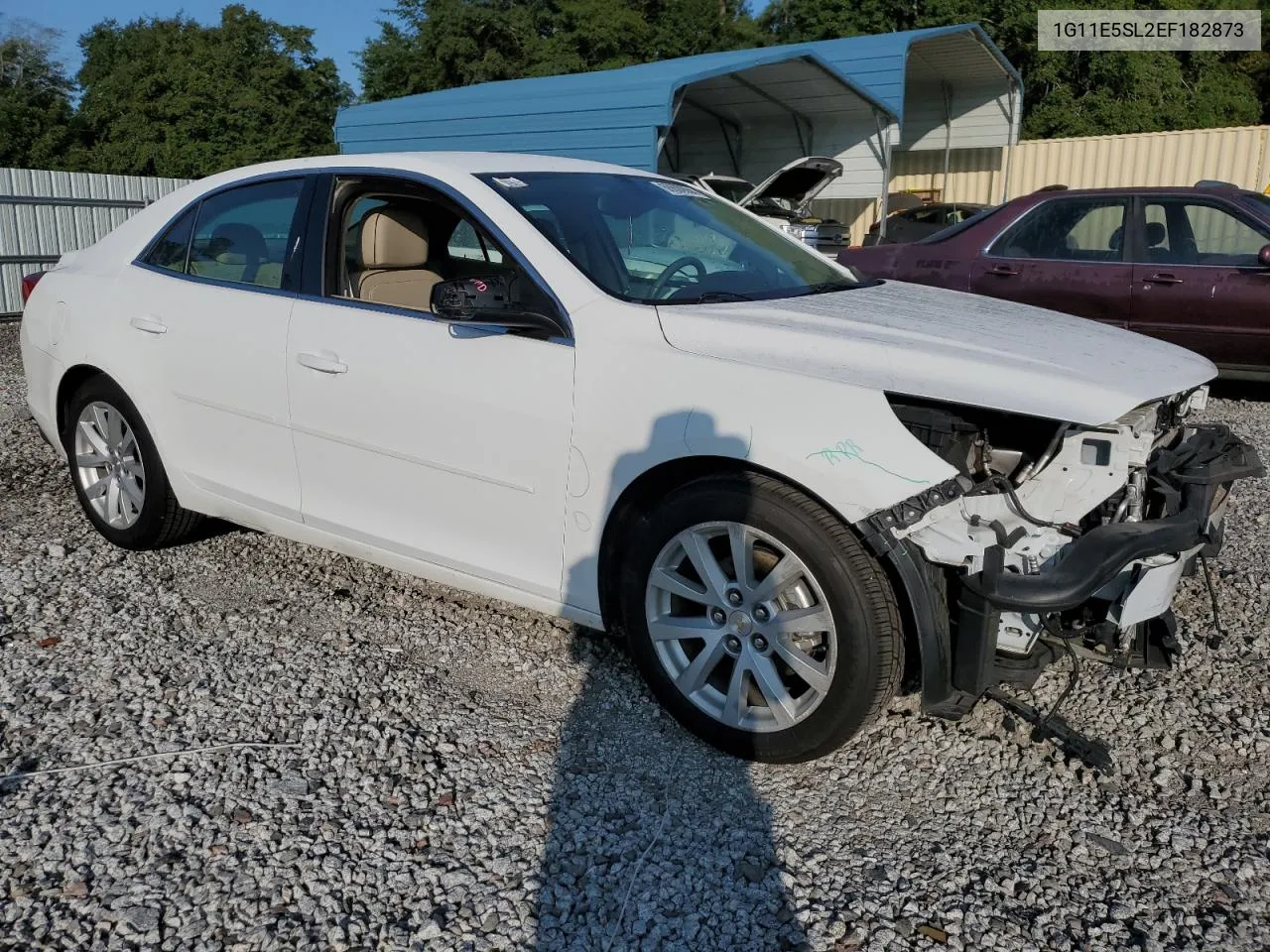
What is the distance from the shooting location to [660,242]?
12.5ft

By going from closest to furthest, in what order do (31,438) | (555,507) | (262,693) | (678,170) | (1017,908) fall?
(1017,908)
(555,507)
(262,693)
(31,438)
(678,170)

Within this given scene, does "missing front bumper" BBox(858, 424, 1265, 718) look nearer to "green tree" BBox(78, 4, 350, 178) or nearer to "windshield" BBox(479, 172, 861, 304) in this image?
"windshield" BBox(479, 172, 861, 304)

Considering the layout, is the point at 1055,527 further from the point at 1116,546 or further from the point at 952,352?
the point at 952,352

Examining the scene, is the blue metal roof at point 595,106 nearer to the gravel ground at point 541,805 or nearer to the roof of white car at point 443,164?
the roof of white car at point 443,164

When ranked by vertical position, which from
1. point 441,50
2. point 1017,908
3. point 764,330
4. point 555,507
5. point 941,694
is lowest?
point 1017,908

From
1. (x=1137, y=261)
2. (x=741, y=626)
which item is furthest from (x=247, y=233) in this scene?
(x=1137, y=261)

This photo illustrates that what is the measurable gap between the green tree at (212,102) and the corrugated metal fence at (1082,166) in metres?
20.4

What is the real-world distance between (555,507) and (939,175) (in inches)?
947

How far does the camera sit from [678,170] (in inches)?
937

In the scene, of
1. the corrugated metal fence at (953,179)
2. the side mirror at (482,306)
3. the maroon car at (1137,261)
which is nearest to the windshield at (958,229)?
the maroon car at (1137,261)

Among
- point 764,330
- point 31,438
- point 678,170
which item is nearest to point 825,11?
point 678,170

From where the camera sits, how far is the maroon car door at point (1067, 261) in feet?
24.8

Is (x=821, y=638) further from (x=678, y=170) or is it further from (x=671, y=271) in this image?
(x=678, y=170)

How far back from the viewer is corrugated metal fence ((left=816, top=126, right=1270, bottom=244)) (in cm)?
1888
